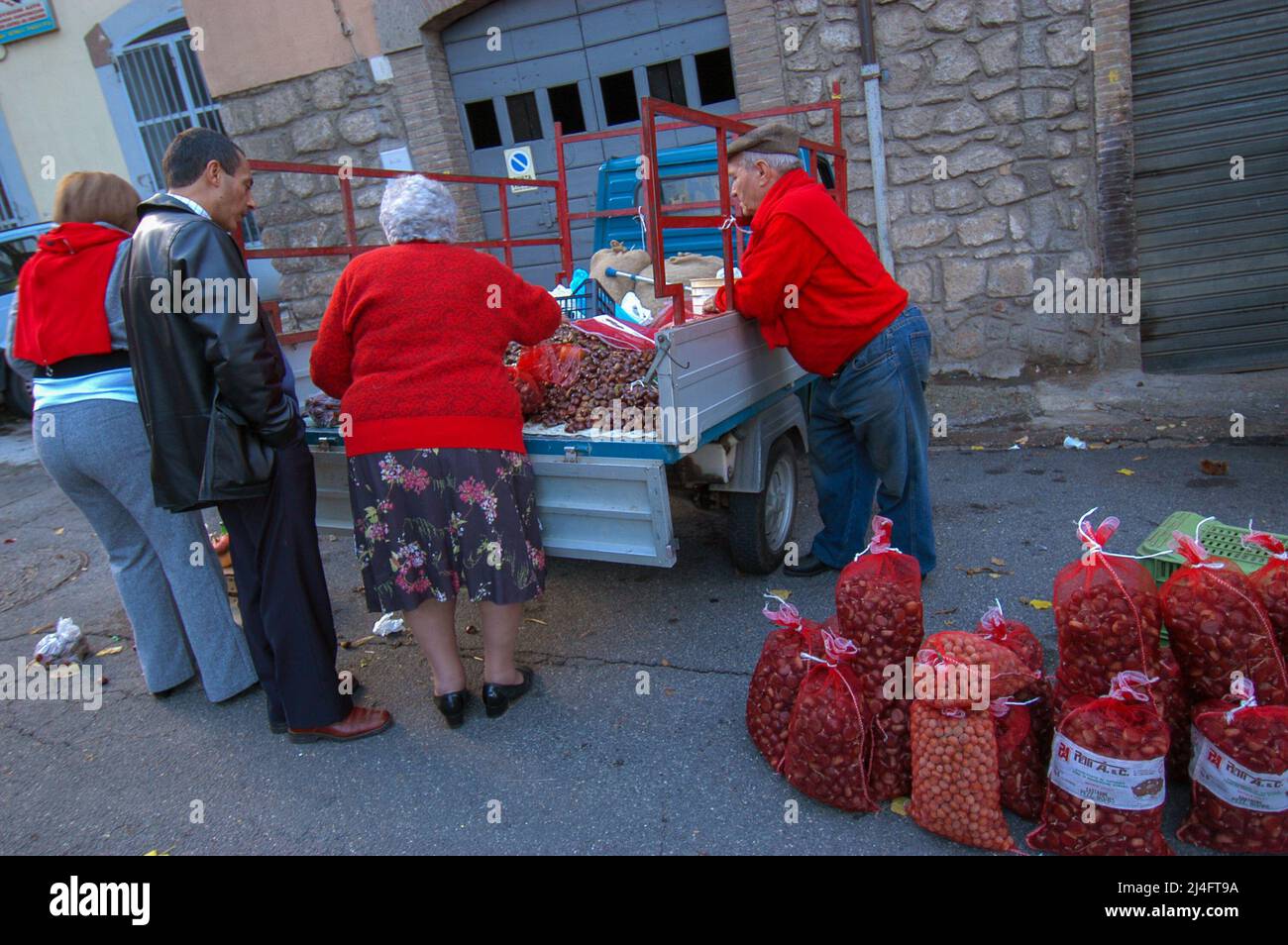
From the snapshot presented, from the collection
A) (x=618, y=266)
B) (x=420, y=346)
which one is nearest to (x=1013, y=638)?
(x=420, y=346)

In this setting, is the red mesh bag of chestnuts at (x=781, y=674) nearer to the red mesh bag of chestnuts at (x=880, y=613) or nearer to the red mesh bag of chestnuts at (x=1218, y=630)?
the red mesh bag of chestnuts at (x=880, y=613)

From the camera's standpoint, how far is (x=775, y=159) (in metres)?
3.43

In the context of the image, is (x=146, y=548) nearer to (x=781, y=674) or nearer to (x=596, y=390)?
(x=596, y=390)

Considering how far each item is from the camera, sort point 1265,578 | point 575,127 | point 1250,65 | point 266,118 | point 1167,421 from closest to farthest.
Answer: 1. point 1265,578
2. point 1167,421
3. point 1250,65
4. point 575,127
5. point 266,118

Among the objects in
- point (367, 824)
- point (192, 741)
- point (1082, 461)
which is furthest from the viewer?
point (1082, 461)

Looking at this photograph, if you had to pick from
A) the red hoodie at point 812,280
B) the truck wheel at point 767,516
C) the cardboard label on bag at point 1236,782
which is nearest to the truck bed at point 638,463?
the red hoodie at point 812,280

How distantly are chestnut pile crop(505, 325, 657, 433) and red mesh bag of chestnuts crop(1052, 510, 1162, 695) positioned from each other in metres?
1.56

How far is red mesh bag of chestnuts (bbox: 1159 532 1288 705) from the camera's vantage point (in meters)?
2.14

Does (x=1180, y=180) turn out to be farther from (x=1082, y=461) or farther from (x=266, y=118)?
(x=266, y=118)

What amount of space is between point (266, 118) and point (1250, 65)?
8432 millimetres

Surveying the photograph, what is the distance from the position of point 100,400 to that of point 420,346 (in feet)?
4.24

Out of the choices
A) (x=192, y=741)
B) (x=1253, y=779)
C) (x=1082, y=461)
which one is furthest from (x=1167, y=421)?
(x=192, y=741)

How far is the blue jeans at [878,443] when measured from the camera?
347cm

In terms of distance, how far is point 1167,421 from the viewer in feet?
18.4
